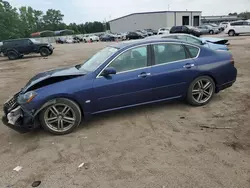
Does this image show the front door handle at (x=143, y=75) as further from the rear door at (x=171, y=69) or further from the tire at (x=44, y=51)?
the tire at (x=44, y=51)

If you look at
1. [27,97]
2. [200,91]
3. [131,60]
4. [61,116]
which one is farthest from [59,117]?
[200,91]

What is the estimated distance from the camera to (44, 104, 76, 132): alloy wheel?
169 inches

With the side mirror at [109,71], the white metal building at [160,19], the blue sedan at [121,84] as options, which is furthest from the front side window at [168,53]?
the white metal building at [160,19]

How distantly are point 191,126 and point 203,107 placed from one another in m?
1.09

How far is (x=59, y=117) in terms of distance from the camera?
14.3 ft

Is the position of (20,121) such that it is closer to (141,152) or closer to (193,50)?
(141,152)

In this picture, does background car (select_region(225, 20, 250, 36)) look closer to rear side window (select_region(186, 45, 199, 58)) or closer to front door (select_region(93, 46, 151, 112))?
rear side window (select_region(186, 45, 199, 58))

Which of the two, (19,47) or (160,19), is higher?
(160,19)

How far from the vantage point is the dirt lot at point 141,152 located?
3.03 meters

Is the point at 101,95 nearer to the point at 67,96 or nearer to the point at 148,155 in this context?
the point at 67,96

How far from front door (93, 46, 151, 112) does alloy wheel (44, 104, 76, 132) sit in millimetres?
493

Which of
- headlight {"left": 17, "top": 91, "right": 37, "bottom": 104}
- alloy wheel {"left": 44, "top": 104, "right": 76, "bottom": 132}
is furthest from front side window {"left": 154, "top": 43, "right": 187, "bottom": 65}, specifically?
headlight {"left": 17, "top": 91, "right": 37, "bottom": 104}

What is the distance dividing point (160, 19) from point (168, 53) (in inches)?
2635

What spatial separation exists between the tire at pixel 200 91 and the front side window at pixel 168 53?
636mm
